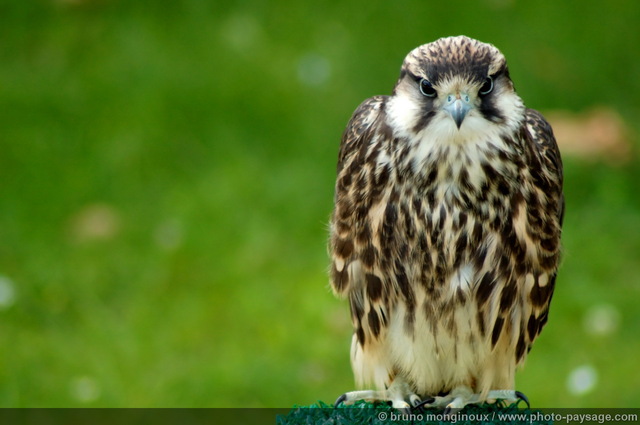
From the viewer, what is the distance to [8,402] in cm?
530

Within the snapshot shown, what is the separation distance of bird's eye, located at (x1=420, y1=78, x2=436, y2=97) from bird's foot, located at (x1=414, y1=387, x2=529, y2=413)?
1.05 metres

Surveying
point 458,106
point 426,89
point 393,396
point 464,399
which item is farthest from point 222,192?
point 458,106

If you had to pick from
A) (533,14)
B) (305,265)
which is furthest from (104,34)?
(533,14)

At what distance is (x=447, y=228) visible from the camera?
3.29 m

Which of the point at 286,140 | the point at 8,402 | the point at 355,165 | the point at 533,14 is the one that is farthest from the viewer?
the point at 533,14

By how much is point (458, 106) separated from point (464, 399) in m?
1.06

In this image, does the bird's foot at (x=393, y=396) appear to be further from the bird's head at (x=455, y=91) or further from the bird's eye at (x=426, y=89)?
the bird's eye at (x=426, y=89)

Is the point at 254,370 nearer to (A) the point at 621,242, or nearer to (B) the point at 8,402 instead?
(B) the point at 8,402

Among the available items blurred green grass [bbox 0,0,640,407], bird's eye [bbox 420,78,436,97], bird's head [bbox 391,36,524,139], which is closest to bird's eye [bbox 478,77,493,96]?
bird's head [bbox 391,36,524,139]

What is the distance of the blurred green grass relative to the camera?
18.1 ft

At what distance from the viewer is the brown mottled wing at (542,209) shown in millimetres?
3352

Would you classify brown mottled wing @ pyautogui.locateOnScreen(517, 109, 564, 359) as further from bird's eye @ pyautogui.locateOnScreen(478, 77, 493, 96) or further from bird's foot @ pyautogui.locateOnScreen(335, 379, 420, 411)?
bird's foot @ pyautogui.locateOnScreen(335, 379, 420, 411)

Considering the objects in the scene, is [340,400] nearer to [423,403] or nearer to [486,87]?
[423,403]

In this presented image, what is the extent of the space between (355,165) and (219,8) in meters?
4.36
